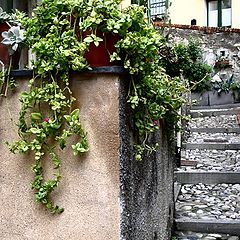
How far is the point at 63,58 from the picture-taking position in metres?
1.49

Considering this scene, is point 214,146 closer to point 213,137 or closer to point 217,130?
point 213,137

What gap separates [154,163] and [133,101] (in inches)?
26.4

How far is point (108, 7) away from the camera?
153cm

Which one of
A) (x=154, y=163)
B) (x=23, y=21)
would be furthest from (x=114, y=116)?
(x=154, y=163)

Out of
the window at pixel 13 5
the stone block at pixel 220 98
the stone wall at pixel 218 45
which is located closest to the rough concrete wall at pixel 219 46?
the stone wall at pixel 218 45

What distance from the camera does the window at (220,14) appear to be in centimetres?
1399

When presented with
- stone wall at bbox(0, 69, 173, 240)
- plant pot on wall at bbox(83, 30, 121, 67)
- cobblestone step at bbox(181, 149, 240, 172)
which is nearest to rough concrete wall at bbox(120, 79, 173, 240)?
stone wall at bbox(0, 69, 173, 240)

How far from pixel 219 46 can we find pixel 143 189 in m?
10.9

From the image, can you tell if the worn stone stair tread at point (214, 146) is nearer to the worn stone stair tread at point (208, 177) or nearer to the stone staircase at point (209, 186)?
the stone staircase at point (209, 186)

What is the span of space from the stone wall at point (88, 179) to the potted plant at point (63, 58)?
4 centimetres

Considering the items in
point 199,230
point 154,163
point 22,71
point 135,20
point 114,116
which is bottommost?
point 199,230

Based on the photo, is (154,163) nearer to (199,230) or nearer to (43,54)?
(43,54)

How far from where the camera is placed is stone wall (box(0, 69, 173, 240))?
1.54 meters

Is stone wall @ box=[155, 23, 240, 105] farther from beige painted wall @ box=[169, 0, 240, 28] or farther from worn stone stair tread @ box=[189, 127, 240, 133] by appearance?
worn stone stair tread @ box=[189, 127, 240, 133]
